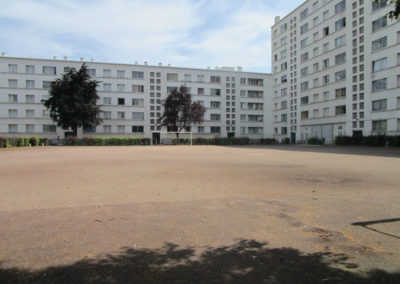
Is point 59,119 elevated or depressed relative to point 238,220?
elevated

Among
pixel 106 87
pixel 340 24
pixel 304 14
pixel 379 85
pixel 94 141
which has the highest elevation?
pixel 304 14

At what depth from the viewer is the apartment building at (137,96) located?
55.2 meters

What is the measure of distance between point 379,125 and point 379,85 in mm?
5864

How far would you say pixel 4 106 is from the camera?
5472cm

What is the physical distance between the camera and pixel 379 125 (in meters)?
39.8

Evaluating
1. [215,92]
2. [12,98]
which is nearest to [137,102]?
[215,92]

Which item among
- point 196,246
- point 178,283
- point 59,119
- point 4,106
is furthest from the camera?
point 4,106

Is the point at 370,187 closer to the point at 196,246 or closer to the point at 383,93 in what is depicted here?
the point at 196,246

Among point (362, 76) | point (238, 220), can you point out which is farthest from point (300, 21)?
point (238, 220)

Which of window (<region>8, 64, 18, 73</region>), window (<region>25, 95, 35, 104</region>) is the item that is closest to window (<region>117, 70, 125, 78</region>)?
window (<region>25, 95, 35, 104</region>)

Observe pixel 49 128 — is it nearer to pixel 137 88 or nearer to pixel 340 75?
pixel 137 88

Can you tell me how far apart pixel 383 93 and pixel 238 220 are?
43.4 metres

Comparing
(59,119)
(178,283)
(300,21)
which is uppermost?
(300,21)

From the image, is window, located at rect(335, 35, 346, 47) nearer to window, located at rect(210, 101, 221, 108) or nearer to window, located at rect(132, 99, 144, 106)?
window, located at rect(210, 101, 221, 108)
